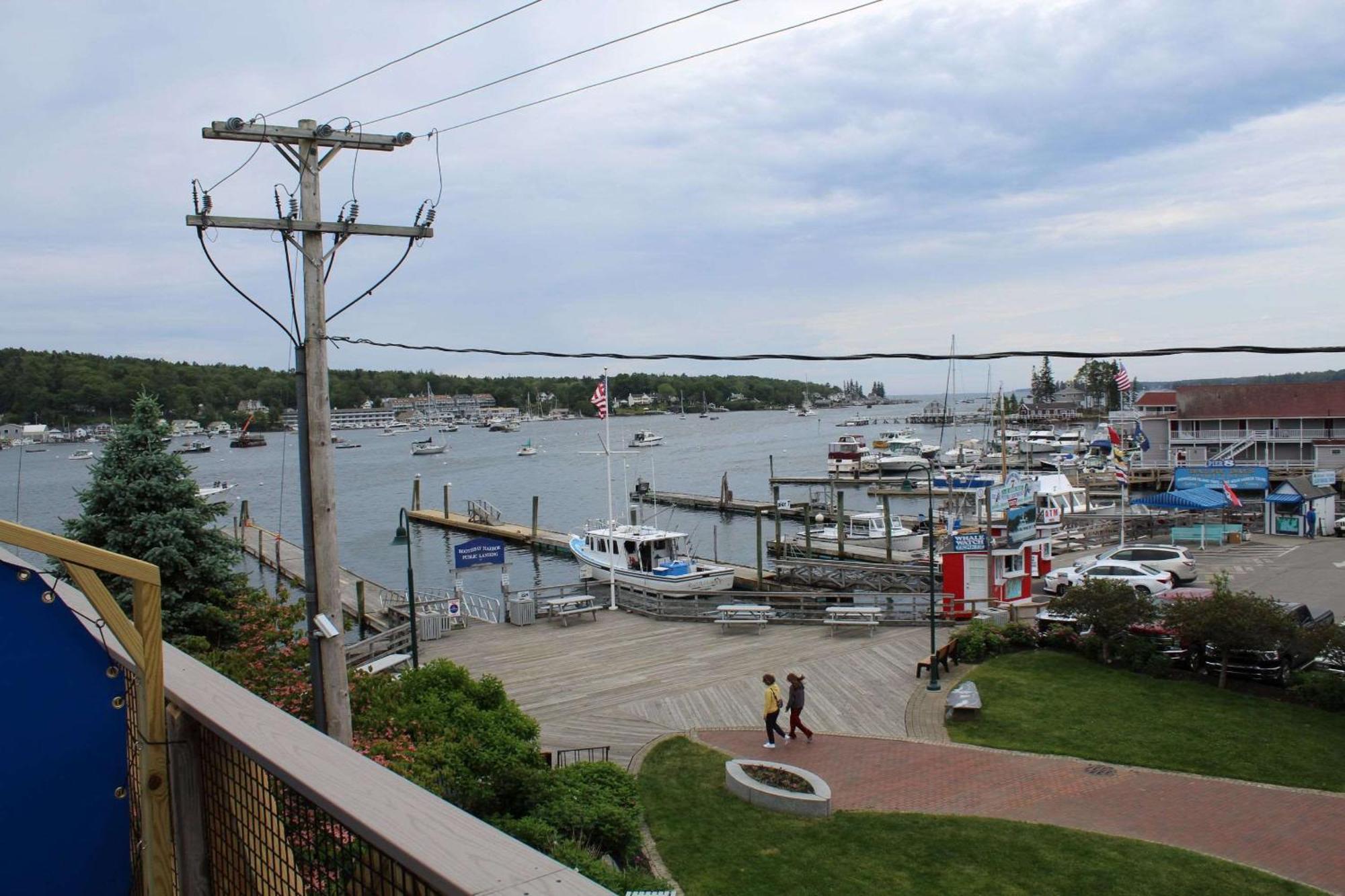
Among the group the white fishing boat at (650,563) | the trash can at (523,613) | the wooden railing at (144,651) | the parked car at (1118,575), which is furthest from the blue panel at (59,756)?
the white fishing boat at (650,563)

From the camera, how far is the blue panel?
243 cm

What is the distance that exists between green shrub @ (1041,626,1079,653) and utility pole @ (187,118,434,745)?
15058 millimetres

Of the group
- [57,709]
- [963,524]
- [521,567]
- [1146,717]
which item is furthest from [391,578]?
[57,709]

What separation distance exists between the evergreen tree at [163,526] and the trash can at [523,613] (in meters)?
7.55

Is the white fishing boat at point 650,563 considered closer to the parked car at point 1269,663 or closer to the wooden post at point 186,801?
the parked car at point 1269,663

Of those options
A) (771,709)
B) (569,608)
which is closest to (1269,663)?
(771,709)

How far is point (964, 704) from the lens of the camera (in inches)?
606

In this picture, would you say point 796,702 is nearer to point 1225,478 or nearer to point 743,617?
point 743,617

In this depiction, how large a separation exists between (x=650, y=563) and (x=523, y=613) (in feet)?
29.9

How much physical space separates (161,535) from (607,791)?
34.1ft

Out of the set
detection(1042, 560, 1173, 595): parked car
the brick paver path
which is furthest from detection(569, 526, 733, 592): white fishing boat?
the brick paver path

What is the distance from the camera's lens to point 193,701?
2.54 m

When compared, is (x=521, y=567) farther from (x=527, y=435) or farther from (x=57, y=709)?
(x=527, y=435)

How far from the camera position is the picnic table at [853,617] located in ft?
70.4
